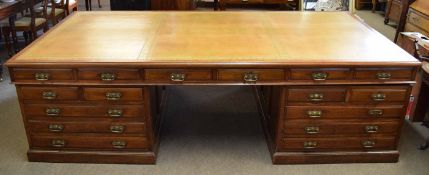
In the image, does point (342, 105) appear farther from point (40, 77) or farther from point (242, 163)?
point (40, 77)

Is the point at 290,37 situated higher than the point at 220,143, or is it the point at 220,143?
the point at 290,37

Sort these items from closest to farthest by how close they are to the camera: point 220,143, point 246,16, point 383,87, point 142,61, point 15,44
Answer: point 142,61 < point 383,87 < point 220,143 < point 246,16 < point 15,44

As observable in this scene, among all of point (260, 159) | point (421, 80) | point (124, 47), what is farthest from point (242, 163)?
point (421, 80)

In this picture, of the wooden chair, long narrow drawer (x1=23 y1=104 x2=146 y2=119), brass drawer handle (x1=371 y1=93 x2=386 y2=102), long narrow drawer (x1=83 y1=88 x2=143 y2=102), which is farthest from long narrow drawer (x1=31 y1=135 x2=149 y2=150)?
the wooden chair

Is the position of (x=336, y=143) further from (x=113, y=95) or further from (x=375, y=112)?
(x=113, y=95)

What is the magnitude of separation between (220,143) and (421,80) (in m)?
1.64

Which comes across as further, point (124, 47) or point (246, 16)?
point (246, 16)

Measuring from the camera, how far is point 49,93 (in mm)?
2287

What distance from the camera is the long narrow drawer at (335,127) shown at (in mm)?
2393

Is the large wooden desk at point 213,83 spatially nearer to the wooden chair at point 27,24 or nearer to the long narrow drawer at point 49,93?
the long narrow drawer at point 49,93

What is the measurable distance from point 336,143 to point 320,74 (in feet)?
1.78

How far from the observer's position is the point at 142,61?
215cm

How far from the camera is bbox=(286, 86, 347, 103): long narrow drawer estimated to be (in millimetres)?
2287

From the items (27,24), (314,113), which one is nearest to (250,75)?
(314,113)
